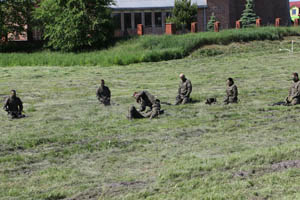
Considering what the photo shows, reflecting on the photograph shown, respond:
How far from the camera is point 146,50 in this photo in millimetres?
39500

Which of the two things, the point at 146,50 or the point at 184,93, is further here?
the point at 146,50

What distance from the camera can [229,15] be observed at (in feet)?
173

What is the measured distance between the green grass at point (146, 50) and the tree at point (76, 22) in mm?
1991

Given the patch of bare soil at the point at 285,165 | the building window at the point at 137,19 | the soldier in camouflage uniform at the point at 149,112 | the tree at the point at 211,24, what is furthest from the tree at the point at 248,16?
the patch of bare soil at the point at 285,165

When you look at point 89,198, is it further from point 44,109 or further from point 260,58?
point 260,58

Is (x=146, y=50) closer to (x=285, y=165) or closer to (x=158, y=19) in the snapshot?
(x=158, y=19)

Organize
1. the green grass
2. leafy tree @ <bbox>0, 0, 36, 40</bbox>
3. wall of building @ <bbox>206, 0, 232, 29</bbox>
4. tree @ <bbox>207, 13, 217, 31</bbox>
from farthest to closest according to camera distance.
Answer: wall of building @ <bbox>206, 0, 232, 29</bbox>
tree @ <bbox>207, 13, 217, 31</bbox>
leafy tree @ <bbox>0, 0, 36, 40</bbox>
the green grass

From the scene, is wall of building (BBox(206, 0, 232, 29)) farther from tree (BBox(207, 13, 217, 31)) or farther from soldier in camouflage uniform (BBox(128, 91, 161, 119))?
soldier in camouflage uniform (BBox(128, 91, 161, 119))

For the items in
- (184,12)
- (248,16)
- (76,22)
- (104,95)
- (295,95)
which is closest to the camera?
(295,95)

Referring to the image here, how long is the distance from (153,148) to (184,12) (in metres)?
37.6

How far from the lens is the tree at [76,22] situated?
43.2 m

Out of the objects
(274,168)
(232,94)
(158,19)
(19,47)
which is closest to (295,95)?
(232,94)

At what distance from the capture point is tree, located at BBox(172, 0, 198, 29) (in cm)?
4822

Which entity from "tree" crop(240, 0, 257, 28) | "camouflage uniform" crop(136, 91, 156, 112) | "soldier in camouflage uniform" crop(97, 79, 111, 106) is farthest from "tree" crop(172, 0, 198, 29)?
"camouflage uniform" crop(136, 91, 156, 112)
